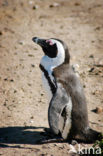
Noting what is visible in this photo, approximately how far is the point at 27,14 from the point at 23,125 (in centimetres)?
502

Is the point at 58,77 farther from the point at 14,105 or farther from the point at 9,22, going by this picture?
the point at 9,22

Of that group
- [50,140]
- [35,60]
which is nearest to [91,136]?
[50,140]

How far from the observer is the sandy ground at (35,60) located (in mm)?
4359

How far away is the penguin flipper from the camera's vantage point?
3.93 metres

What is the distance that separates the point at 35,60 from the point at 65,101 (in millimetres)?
2737

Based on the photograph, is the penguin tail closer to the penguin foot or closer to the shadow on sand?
the penguin foot

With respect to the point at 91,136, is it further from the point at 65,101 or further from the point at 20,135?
the point at 20,135

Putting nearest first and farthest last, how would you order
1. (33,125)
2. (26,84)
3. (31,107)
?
(33,125) < (31,107) < (26,84)

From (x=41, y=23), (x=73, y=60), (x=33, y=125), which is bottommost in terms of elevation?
(x=33, y=125)

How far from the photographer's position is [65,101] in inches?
156

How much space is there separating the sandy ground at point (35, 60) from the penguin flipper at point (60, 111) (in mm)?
280

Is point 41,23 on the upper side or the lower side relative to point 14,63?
upper

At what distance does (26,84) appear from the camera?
5711 mm

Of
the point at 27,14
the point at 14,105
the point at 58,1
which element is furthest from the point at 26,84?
the point at 58,1
